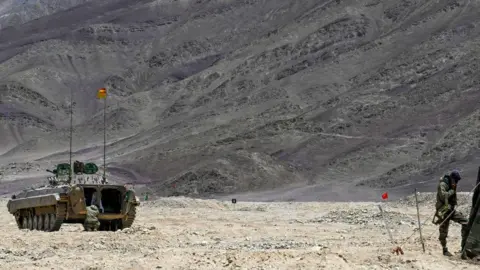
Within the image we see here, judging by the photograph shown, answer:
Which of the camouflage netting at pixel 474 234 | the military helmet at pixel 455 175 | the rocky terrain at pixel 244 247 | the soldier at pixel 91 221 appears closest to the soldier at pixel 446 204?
the military helmet at pixel 455 175

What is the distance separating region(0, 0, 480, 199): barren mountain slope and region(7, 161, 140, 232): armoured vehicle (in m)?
31.4

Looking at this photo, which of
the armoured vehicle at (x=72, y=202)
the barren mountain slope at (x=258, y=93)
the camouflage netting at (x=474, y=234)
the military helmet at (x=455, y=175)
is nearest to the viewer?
the camouflage netting at (x=474, y=234)

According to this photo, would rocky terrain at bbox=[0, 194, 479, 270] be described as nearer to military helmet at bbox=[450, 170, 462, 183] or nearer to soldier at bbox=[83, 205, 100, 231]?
military helmet at bbox=[450, 170, 462, 183]

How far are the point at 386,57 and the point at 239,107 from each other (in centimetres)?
1327

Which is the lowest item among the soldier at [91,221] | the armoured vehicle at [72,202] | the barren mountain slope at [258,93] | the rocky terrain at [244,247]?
the rocky terrain at [244,247]

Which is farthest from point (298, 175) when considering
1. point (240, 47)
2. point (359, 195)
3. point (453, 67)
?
point (240, 47)

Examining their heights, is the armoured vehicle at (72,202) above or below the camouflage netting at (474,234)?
above

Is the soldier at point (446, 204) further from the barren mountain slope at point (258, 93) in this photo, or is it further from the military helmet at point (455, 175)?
the barren mountain slope at point (258, 93)

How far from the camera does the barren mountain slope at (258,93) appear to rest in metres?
63.8

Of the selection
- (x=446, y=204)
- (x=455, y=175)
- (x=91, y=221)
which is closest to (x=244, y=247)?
(x=446, y=204)

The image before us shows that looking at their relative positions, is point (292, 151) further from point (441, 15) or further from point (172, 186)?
point (441, 15)

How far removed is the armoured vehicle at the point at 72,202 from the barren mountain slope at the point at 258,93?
103 feet

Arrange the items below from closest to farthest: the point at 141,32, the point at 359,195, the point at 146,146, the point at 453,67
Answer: the point at 359,195 < the point at 453,67 < the point at 146,146 < the point at 141,32

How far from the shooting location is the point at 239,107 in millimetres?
82188
